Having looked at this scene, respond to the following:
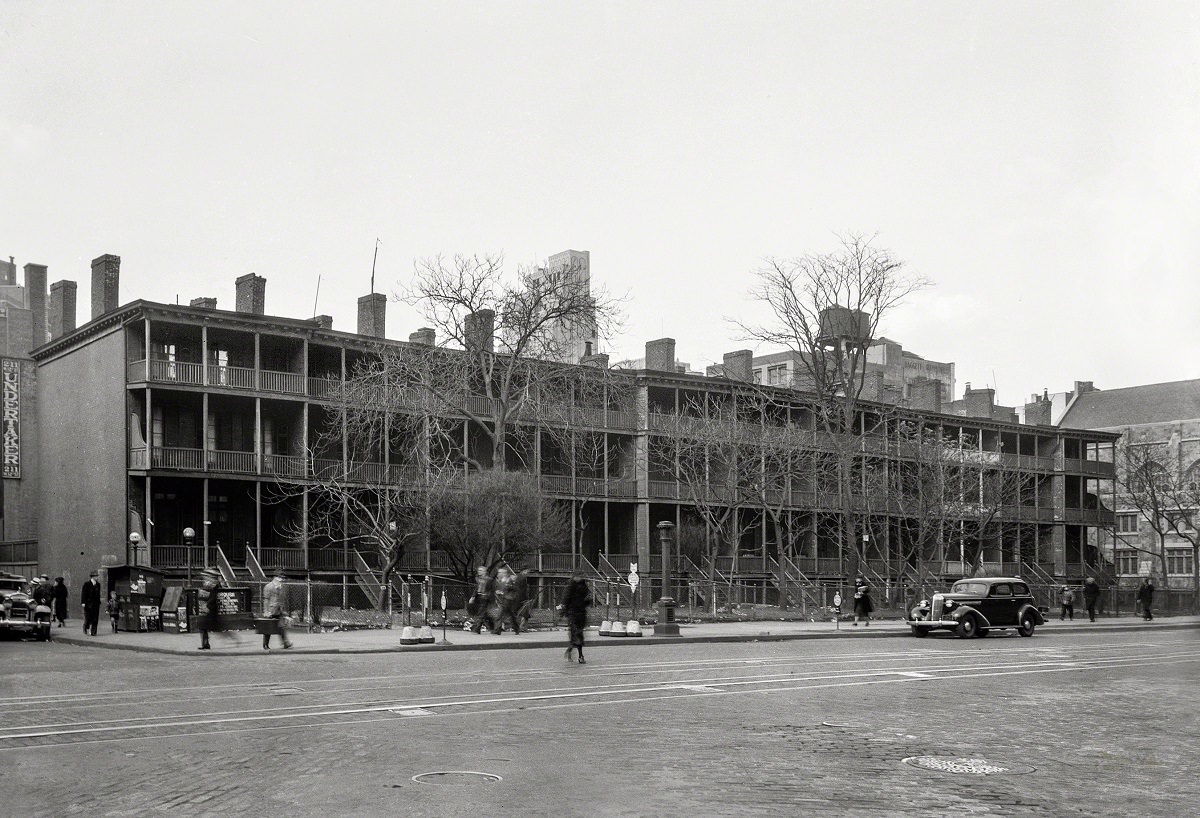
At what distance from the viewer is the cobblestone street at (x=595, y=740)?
8094 millimetres

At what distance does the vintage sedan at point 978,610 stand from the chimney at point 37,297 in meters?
45.8

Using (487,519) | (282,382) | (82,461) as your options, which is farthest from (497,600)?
(82,461)

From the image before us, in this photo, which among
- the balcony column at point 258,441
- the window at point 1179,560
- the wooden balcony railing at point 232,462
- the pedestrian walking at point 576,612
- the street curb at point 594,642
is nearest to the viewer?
the pedestrian walking at point 576,612

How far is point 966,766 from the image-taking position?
9.66 m

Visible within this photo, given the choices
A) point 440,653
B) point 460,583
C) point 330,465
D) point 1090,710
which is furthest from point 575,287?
point 1090,710

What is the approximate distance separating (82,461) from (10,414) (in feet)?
20.9

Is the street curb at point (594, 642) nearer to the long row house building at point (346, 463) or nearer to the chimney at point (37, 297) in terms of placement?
the long row house building at point (346, 463)

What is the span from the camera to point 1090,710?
13852mm

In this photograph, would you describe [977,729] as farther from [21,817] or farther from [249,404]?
[249,404]

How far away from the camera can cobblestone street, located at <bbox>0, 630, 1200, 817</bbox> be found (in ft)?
26.6

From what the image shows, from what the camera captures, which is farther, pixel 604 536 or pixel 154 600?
pixel 604 536

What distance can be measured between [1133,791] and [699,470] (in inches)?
Result: 1767

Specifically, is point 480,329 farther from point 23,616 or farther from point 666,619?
point 23,616

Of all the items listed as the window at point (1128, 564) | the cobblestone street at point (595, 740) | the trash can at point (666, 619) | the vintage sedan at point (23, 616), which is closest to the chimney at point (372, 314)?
the vintage sedan at point (23, 616)
